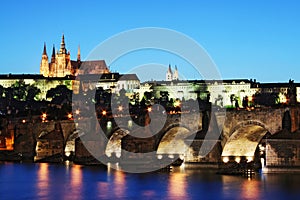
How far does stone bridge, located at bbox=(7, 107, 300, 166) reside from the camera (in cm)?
4150

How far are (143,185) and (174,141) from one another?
537 inches

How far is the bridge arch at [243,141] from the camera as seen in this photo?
139 feet

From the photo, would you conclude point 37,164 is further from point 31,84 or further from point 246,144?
point 31,84

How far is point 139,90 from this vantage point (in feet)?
474

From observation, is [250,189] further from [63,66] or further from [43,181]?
A: [63,66]

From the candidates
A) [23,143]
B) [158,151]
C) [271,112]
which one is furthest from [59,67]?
[271,112]

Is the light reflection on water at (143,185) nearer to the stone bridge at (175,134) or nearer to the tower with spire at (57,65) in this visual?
the stone bridge at (175,134)

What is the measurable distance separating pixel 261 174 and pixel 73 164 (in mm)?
17598

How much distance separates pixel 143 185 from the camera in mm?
38281

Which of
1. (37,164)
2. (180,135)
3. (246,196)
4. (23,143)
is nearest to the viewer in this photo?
(246,196)

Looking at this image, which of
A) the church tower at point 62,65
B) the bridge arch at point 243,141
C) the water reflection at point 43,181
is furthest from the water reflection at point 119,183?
the church tower at point 62,65

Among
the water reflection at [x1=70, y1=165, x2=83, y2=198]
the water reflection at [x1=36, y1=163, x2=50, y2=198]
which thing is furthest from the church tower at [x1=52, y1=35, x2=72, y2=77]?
the water reflection at [x1=70, y1=165, x2=83, y2=198]

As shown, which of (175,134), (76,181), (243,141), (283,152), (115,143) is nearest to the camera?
(283,152)

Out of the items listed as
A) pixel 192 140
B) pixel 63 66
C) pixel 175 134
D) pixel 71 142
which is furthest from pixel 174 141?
pixel 63 66
